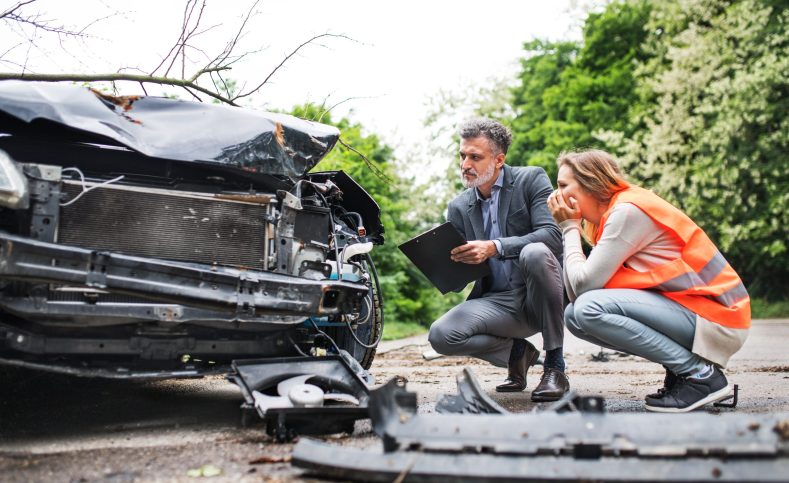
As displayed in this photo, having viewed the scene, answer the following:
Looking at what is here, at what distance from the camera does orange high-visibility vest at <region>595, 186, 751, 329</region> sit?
3393 millimetres

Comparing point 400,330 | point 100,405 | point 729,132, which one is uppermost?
point 729,132

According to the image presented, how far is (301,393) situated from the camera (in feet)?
9.85

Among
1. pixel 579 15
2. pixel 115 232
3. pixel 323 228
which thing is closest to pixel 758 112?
pixel 579 15

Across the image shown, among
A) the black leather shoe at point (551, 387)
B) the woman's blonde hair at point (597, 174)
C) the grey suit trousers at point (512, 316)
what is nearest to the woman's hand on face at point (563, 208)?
the woman's blonde hair at point (597, 174)

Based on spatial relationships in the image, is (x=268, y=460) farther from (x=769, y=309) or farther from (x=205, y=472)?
(x=769, y=309)

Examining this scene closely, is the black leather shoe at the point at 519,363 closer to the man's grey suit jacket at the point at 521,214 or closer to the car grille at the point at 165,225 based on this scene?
the man's grey suit jacket at the point at 521,214

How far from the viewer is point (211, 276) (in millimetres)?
3008

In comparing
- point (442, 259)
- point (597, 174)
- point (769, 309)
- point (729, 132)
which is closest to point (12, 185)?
point (442, 259)

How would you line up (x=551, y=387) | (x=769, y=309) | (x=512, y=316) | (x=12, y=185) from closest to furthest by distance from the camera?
(x=12, y=185), (x=551, y=387), (x=512, y=316), (x=769, y=309)

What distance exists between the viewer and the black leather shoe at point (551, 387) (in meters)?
4.06

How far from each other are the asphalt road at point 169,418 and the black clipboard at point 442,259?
739 mm

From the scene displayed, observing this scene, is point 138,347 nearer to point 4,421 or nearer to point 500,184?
point 4,421

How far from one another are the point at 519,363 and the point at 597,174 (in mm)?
1545

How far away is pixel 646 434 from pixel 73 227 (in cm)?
242
